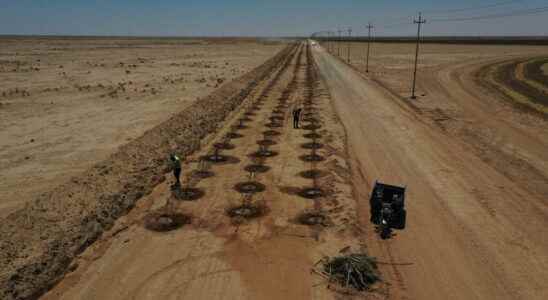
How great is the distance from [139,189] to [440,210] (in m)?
10.7

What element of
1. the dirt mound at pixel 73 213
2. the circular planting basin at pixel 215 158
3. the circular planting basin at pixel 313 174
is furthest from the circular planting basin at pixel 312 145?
the dirt mound at pixel 73 213

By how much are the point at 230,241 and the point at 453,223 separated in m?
6.95

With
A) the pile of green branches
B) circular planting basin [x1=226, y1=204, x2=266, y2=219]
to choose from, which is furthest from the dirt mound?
the pile of green branches

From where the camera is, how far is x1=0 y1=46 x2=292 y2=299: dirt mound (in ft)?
30.4

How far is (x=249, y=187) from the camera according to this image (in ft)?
48.1

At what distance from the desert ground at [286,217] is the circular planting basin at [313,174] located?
4.6 inches

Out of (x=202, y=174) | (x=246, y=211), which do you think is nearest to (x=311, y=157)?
(x=202, y=174)

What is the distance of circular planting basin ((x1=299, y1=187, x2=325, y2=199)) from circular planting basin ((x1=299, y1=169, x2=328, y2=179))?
4.05 ft

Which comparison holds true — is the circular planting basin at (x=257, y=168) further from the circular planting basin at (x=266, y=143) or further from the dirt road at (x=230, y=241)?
the circular planting basin at (x=266, y=143)

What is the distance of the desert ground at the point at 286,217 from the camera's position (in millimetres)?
9211

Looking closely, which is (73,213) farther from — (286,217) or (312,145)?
(312,145)

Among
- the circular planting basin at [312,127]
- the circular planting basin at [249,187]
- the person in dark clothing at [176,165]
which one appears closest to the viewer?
the person in dark clothing at [176,165]

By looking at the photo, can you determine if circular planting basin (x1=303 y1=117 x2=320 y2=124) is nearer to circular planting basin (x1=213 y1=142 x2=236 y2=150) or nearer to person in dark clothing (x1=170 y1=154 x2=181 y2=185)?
circular planting basin (x1=213 y1=142 x2=236 y2=150)

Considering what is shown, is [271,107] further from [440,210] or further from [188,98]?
[440,210]
